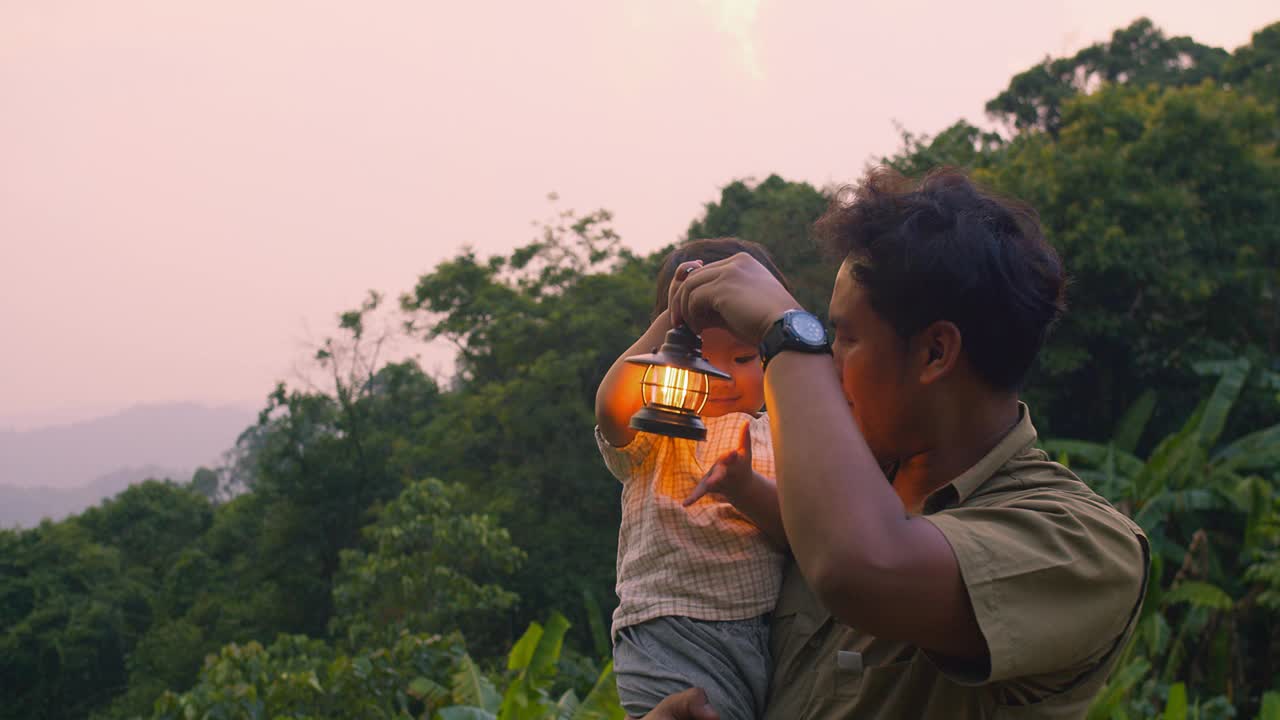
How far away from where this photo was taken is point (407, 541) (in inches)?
620

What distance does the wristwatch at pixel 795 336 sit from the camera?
135 centimetres

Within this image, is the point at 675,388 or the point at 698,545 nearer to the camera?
the point at 675,388

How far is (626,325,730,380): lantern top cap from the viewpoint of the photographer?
1599 mm

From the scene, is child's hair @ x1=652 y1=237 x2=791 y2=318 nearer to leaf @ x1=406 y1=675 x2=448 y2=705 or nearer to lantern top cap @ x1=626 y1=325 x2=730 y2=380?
lantern top cap @ x1=626 y1=325 x2=730 y2=380

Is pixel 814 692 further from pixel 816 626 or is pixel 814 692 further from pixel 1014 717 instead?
pixel 1014 717

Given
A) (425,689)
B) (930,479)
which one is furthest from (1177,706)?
(425,689)

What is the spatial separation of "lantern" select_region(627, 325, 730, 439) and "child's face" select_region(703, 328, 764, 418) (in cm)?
38

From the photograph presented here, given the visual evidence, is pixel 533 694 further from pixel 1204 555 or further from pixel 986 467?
pixel 1204 555

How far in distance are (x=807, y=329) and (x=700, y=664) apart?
29.7 inches

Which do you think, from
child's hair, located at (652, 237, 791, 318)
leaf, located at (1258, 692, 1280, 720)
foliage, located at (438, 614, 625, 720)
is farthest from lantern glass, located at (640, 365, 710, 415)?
leaf, located at (1258, 692, 1280, 720)

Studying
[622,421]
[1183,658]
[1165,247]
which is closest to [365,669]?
[622,421]

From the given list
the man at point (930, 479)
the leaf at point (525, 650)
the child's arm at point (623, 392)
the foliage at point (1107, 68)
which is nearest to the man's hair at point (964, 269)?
the man at point (930, 479)

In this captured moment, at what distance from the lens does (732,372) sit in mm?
2053

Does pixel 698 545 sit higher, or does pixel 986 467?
pixel 986 467
